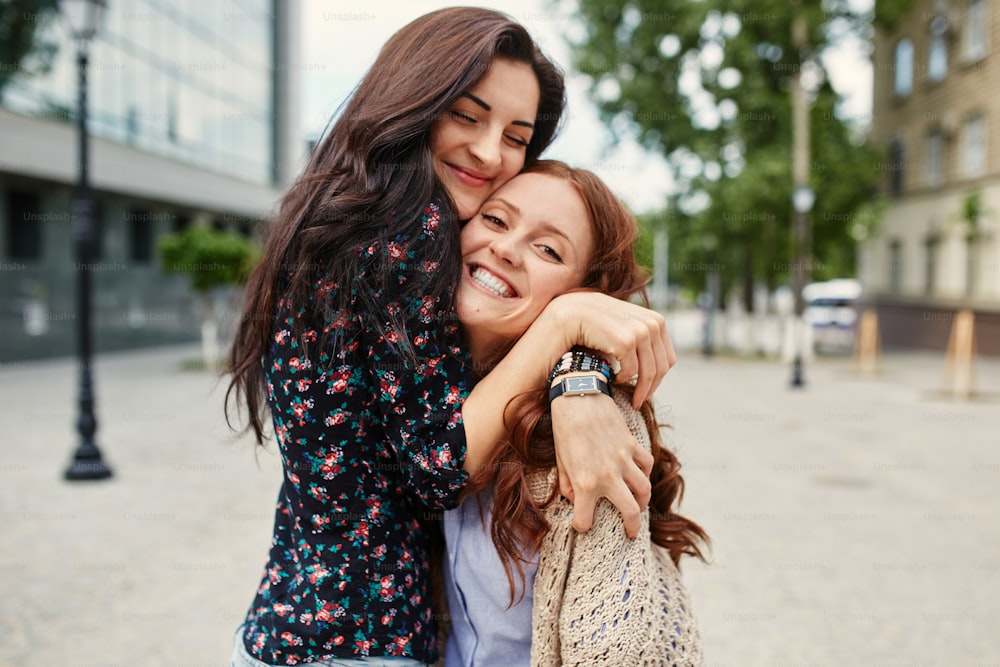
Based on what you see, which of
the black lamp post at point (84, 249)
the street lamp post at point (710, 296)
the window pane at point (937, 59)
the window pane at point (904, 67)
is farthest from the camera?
the window pane at point (904, 67)

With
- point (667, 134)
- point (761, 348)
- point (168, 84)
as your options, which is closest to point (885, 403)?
point (761, 348)

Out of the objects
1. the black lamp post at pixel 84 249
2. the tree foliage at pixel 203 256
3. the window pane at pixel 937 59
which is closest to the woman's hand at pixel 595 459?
the black lamp post at pixel 84 249

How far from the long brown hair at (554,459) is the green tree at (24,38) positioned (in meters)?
19.7

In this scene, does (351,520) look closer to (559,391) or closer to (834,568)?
(559,391)

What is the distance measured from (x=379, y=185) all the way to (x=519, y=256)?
0.30 metres

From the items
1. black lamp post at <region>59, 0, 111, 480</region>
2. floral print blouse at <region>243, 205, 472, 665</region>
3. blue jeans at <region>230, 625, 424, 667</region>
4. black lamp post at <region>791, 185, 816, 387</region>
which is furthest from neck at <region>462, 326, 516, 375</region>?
black lamp post at <region>791, 185, 816, 387</region>

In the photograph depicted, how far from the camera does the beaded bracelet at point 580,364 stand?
1.62 meters

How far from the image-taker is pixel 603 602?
4.86 ft

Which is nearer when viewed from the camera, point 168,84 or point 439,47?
point 439,47

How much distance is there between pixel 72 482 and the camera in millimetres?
7770

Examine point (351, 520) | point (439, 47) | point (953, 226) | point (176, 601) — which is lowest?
point (176, 601)

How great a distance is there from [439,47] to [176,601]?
13.2ft

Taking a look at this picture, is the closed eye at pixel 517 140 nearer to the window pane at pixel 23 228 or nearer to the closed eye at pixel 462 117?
the closed eye at pixel 462 117

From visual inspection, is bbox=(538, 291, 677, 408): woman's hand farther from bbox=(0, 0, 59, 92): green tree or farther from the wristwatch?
bbox=(0, 0, 59, 92): green tree
